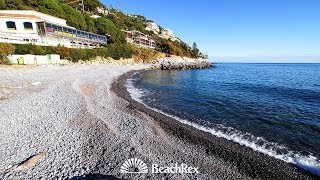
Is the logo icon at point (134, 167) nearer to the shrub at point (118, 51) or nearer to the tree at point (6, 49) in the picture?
the tree at point (6, 49)

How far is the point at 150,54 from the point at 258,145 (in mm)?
78778

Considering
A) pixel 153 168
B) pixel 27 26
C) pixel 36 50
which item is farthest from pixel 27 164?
pixel 27 26

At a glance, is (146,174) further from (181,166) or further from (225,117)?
(225,117)

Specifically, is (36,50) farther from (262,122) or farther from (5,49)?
(262,122)

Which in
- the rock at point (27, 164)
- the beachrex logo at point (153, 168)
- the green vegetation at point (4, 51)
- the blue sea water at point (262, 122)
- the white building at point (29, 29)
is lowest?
the blue sea water at point (262, 122)

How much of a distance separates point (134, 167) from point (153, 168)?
0.84 metres

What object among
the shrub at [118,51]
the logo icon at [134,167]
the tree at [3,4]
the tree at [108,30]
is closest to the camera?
the logo icon at [134,167]

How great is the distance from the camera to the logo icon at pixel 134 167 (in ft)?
26.8

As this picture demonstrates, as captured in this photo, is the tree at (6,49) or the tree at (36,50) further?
the tree at (36,50)

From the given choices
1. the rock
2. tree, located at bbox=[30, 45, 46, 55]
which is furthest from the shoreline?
tree, located at bbox=[30, 45, 46, 55]

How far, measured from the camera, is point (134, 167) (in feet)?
27.7

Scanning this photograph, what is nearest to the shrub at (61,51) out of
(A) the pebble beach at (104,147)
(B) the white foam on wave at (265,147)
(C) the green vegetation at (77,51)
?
(C) the green vegetation at (77,51)

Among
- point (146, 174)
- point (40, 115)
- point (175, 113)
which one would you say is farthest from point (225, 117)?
point (40, 115)

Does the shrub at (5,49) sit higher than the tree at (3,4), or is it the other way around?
the tree at (3,4)
